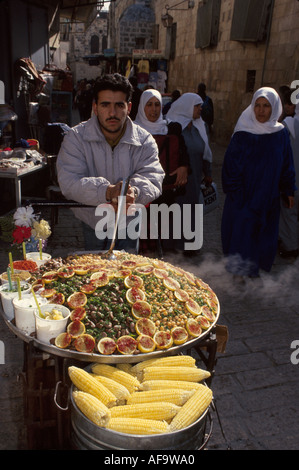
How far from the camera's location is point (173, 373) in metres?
2.54

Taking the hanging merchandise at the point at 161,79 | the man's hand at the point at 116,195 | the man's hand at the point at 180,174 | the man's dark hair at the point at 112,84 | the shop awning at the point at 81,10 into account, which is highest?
the shop awning at the point at 81,10

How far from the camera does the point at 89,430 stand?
2256 mm

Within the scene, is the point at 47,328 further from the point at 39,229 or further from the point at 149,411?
the point at 39,229

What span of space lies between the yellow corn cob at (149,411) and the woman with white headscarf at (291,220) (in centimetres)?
495

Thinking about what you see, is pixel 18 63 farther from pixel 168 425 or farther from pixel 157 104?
pixel 168 425

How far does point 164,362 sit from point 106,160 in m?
1.98

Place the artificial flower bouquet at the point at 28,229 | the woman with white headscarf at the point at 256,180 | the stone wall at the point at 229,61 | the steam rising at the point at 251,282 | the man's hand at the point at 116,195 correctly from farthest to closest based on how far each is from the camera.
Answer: the stone wall at the point at 229,61 < the steam rising at the point at 251,282 < the woman with white headscarf at the point at 256,180 < the artificial flower bouquet at the point at 28,229 < the man's hand at the point at 116,195

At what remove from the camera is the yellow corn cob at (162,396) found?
2.37 metres

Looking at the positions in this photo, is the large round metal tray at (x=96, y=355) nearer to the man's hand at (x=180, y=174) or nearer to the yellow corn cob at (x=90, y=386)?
the yellow corn cob at (x=90, y=386)

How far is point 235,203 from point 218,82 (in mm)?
15130
